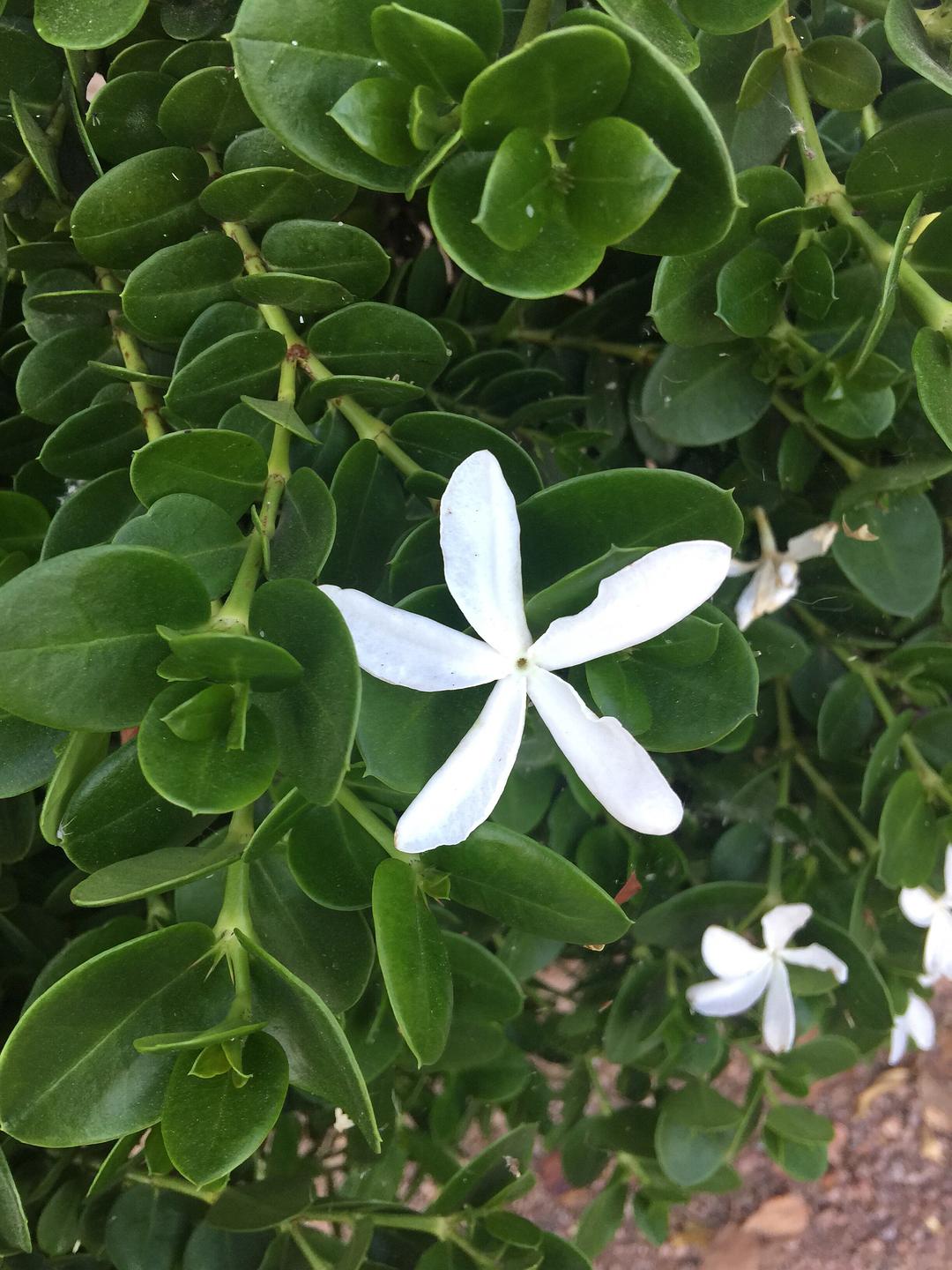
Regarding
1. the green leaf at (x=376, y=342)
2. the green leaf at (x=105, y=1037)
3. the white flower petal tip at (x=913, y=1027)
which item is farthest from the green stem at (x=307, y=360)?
the white flower petal tip at (x=913, y=1027)

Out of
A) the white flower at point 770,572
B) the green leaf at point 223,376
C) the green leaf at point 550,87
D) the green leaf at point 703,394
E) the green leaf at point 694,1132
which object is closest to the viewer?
the green leaf at point 550,87

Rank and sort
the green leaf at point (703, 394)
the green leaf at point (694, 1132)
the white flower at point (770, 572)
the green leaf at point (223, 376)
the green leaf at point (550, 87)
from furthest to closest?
the green leaf at point (694, 1132) < the white flower at point (770, 572) < the green leaf at point (703, 394) < the green leaf at point (223, 376) < the green leaf at point (550, 87)

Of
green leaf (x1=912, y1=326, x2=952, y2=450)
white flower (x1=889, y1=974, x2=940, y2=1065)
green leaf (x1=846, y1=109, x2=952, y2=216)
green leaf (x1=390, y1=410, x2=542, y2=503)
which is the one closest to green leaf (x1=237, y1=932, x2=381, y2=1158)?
green leaf (x1=390, y1=410, x2=542, y2=503)

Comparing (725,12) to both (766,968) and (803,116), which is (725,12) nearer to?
(803,116)

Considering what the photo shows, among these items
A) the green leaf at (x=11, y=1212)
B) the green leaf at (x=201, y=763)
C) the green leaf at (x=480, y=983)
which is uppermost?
the green leaf at (x=201, y=763)

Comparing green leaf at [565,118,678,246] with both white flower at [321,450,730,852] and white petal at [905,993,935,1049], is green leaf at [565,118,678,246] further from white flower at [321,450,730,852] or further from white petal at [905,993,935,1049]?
white petal at [905,993,935,1049]

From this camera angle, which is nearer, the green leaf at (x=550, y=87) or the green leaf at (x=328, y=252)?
the green leaf at (x=550, y=87)

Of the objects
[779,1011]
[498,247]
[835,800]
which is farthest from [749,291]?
[779,1011]

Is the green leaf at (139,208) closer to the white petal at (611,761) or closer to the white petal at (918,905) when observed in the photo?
the white petal at (611,761)
